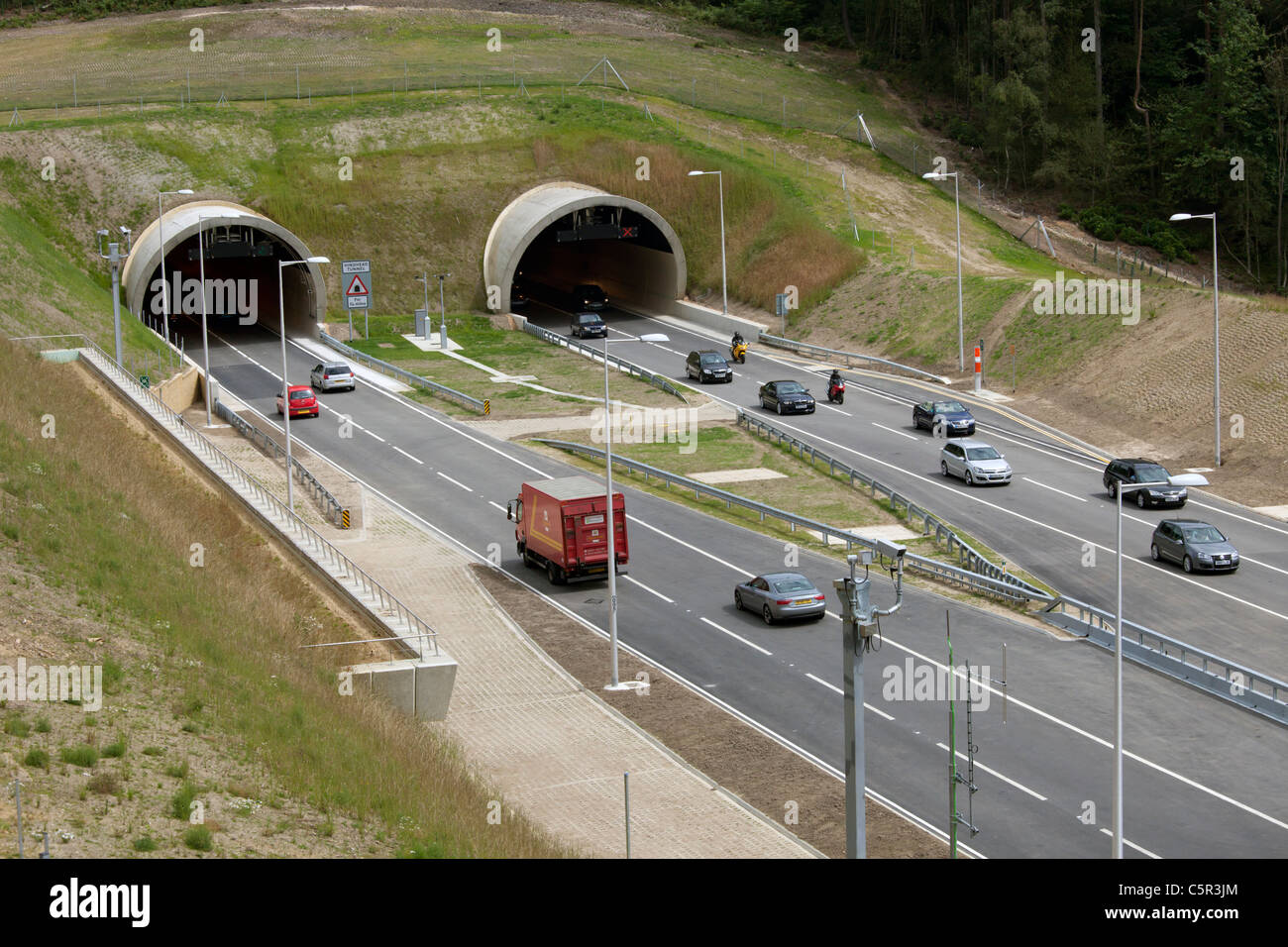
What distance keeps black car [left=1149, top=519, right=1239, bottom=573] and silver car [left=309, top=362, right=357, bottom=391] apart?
35999 mm

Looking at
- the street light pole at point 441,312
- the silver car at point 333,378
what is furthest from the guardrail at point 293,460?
the street light pole at point 441,312

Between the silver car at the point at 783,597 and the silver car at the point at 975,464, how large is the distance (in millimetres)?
13239

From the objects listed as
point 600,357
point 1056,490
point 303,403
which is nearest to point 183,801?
point 1056,490

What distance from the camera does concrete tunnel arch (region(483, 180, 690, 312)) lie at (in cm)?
8038

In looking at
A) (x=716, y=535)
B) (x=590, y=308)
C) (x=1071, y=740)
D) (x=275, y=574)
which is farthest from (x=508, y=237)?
(x=1071, y=740)

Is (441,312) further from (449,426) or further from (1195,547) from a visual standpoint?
(1195,547)

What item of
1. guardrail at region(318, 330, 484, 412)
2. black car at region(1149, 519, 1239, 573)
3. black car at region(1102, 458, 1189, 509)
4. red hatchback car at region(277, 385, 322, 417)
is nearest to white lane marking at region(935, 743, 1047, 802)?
black car at region(1149, 519, 1239, 573)

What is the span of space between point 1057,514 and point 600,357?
93.6 ft

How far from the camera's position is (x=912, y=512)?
1766 inches

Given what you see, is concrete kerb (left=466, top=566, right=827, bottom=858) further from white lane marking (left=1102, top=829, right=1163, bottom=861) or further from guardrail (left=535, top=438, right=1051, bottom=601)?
guardrail (left=535, top=438, right=1051, bottom=601)

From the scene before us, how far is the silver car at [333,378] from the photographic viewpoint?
64.1 meters

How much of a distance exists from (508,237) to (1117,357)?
113 feet

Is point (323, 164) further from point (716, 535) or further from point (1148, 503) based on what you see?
point (1148, 503)

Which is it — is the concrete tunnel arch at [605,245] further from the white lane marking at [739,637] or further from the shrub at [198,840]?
the shrub at [198,840]
